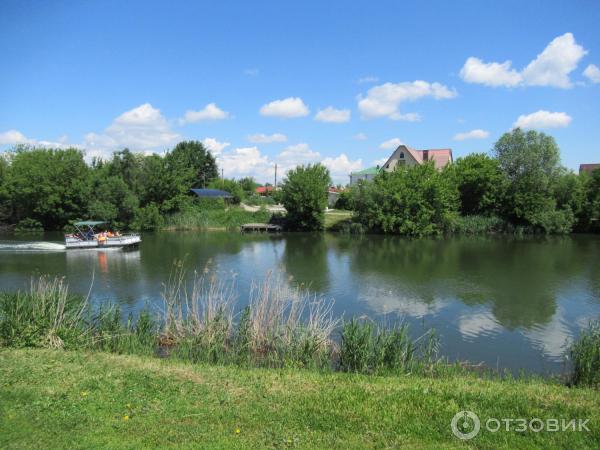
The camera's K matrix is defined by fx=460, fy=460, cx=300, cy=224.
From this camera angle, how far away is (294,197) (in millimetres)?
52219

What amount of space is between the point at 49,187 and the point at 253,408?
169 feet

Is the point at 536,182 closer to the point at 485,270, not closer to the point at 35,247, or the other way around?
the point at 485,270

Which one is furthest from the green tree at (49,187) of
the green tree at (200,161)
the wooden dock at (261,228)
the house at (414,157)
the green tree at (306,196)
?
the house at (414,157)

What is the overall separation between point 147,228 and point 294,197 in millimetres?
17420

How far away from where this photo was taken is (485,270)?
88.9ft

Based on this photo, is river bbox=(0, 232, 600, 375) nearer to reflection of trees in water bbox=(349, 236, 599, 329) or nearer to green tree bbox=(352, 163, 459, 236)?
reflection of trees in water bbox=(349, 236, 599, 329)

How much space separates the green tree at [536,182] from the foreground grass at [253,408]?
45696 millimetres

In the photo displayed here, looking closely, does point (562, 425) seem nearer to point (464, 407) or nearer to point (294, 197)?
point (464, 407)

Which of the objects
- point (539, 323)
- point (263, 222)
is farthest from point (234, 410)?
point (263, 222)

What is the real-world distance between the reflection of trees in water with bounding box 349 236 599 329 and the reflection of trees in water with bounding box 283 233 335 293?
2233 millimetres

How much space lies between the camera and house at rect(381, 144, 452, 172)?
229ft

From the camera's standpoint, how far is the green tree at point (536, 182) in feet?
159

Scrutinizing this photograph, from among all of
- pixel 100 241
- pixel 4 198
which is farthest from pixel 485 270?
pixel 4 198

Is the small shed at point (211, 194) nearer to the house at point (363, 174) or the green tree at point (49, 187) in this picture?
the green tree at point (49, 187)
